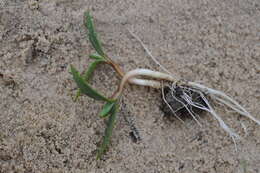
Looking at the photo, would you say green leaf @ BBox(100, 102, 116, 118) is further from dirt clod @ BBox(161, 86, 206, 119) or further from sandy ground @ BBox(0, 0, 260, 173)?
dirt clod @ BBox(161, 86, 206, 119)

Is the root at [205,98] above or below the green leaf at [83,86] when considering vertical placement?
below

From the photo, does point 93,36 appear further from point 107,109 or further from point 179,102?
point 179,102

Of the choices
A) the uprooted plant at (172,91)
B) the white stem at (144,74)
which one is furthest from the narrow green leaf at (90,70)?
the white stem at (144,74)

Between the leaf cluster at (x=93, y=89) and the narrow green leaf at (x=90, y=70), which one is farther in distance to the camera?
the narrow green leaf at (x=90, y=70)

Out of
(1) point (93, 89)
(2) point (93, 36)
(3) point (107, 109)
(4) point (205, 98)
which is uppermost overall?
(2) point (93, 36)

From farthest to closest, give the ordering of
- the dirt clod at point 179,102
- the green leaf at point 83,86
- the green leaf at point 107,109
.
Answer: the dirt clod at point 179,102, the green leaf at point 107,109, the green leaf at point 83,86

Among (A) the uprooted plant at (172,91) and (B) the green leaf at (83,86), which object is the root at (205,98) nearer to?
(A) the uprooted plant at (172,91)

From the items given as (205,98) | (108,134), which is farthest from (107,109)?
(205,98)
